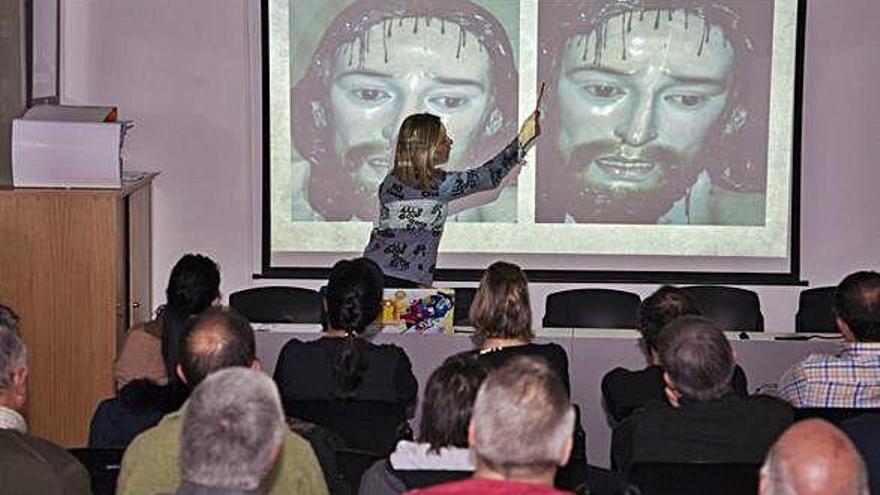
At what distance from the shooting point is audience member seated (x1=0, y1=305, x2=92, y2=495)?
134 inches

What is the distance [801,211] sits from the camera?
8.08m

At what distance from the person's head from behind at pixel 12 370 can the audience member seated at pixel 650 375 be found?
6.56 ft

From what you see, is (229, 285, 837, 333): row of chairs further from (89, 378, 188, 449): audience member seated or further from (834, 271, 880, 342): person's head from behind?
(89, 378, 188, 449): audience member seated

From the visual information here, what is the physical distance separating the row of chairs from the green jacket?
3.39 meters

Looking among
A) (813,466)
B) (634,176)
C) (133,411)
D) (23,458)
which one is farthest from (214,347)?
(634,176)

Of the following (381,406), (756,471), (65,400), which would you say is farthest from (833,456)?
(65,400)

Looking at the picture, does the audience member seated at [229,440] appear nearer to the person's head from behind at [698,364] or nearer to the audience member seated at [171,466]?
the audience member seated at [171,466]

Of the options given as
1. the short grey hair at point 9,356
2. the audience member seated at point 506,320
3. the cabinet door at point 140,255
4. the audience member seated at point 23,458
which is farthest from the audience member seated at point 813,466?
the cabinet door at point 140,255

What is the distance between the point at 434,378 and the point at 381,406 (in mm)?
1131

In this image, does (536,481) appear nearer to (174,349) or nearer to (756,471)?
(756,471)

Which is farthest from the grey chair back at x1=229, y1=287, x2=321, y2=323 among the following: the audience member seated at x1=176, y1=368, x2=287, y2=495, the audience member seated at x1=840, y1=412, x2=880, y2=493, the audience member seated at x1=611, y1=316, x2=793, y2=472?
the audience member seated at x1=176, y1=368, x2=287, y2=495

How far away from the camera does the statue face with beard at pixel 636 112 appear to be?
26.3 ft

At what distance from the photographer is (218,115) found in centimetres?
815

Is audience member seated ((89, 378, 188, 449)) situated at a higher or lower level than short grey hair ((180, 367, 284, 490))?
lower
